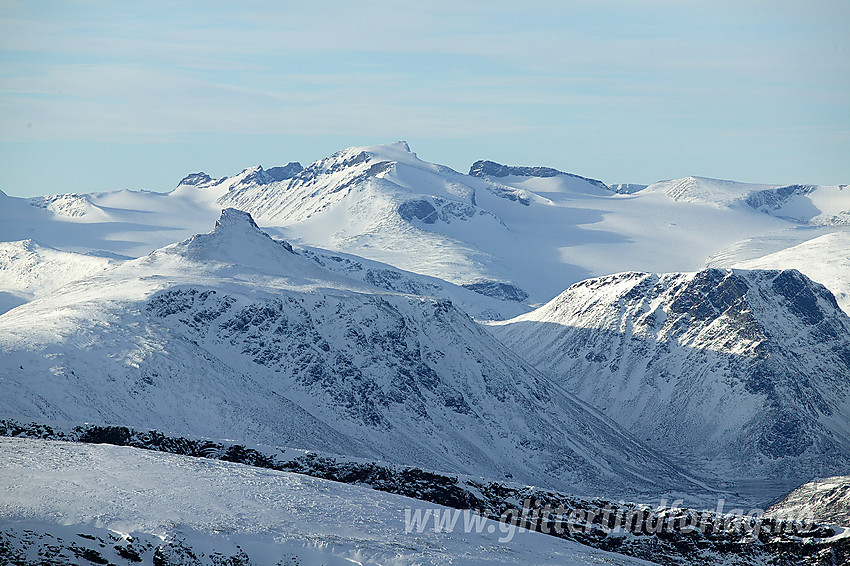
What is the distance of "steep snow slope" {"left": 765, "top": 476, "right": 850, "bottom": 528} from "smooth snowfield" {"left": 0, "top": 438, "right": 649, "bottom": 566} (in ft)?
243

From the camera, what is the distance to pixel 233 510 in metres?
76.4

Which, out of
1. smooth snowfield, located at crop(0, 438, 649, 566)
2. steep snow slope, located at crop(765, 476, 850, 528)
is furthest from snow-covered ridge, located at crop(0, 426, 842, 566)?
steep snow slope, located at crop(765, 476, 850, 528)

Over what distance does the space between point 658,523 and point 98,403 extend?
112 m

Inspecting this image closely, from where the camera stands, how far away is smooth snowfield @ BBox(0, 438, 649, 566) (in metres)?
69.2

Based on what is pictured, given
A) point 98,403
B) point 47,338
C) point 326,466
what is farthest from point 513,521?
point 47,338

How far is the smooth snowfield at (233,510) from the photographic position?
227ft

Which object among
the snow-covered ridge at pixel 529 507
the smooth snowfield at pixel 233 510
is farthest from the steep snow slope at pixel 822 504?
the smooth snowfield at pixel 233 510

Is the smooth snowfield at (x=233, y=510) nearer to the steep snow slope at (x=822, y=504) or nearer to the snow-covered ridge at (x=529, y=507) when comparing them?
the snow-covered ridge at (x=529, y=507)

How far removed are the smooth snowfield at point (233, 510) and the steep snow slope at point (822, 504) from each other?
74036mm

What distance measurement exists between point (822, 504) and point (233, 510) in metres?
112

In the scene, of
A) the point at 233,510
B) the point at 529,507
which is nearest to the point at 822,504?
the point at 529,507

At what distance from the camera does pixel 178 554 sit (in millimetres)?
66562

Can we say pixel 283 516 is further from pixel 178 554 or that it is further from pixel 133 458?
pixel 133 458

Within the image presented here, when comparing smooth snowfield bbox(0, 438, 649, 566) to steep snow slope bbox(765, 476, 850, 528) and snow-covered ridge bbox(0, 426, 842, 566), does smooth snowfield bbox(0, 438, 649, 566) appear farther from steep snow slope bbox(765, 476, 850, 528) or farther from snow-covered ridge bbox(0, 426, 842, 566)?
steep snow slope bbox(765, 476, 850, 528)
